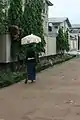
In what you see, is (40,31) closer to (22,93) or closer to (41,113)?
(22,93)

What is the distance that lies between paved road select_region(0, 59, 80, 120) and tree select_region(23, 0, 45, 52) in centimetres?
738

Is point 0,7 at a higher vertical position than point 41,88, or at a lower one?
higher

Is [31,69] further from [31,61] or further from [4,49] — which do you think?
[4,49]

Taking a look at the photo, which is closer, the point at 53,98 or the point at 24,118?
the point at 24,118

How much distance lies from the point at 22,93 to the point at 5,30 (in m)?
7.85

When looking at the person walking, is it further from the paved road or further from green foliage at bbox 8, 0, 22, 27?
green foliage at bbox 8, 0, 22, 27

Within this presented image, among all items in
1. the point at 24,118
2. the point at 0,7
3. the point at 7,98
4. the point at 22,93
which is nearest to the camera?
the point at 24,118

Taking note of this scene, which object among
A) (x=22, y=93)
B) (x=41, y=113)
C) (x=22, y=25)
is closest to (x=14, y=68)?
(x=22, y=25)

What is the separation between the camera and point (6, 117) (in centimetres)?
955

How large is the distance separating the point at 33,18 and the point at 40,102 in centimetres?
1337

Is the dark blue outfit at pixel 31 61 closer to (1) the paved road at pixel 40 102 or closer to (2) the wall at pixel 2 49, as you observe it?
(1) the paved road at pixel 40 102

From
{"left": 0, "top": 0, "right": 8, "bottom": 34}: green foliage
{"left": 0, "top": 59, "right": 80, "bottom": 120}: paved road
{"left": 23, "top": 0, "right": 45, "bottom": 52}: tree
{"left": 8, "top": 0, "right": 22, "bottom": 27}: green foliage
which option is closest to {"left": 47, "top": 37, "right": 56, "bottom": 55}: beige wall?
{"left": 23, "top": 0, "right": 45, "bottom": 52}: tree

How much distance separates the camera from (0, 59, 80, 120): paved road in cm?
986

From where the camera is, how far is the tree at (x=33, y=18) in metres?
23.5
